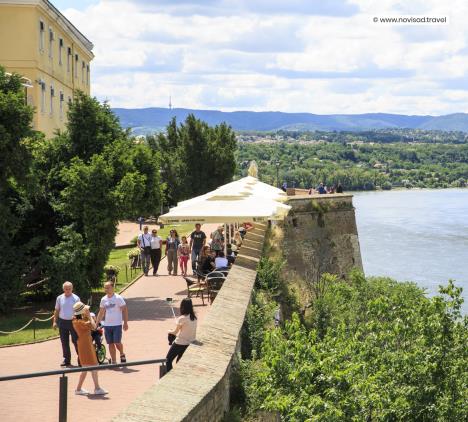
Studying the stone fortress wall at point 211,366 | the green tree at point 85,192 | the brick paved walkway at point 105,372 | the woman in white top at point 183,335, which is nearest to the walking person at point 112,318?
the brick paved walkway at point 105,372

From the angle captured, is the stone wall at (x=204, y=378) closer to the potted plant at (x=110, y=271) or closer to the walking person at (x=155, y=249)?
the potted plant at (x=110, y=271)

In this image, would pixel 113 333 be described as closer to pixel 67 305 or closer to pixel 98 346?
pixel 98 346

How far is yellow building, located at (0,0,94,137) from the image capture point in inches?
1405

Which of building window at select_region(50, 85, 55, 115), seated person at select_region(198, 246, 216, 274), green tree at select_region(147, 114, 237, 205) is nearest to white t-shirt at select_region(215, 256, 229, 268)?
seated person at select_region(198, 246, 216, 274)

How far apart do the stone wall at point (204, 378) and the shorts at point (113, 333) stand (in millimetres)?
1637

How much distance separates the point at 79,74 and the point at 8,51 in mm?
12247

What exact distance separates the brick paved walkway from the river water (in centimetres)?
3483

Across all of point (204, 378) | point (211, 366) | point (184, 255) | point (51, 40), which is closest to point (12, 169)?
point (184, 255)

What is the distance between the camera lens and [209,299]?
60.7 feet

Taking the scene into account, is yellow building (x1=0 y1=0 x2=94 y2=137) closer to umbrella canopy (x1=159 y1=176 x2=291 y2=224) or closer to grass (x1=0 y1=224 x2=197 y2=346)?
grass (x1=0 y1=224 x2=197 y2=346)

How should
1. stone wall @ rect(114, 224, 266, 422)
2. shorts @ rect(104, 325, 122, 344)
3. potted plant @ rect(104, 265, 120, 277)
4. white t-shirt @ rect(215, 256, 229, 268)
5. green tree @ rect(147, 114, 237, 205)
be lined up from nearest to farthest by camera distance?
stone wall @ rect(114, 224, 266, 422) < shorts @ rect(104, 325, 122, 344) < white t-shirt @ rect(215, 256, 229, 268) < potted plant @ rect(104, 265, 120, 277) < green tree @ rect(147, 114, 237, 205)

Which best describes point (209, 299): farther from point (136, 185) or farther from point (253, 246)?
point (136, 185)

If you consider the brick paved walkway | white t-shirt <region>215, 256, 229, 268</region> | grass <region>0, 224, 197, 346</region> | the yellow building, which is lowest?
grass <region>0, 224, 197, 346</region>

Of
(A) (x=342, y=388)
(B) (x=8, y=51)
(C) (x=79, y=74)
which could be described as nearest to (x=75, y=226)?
(A) (x=342, y=388)
